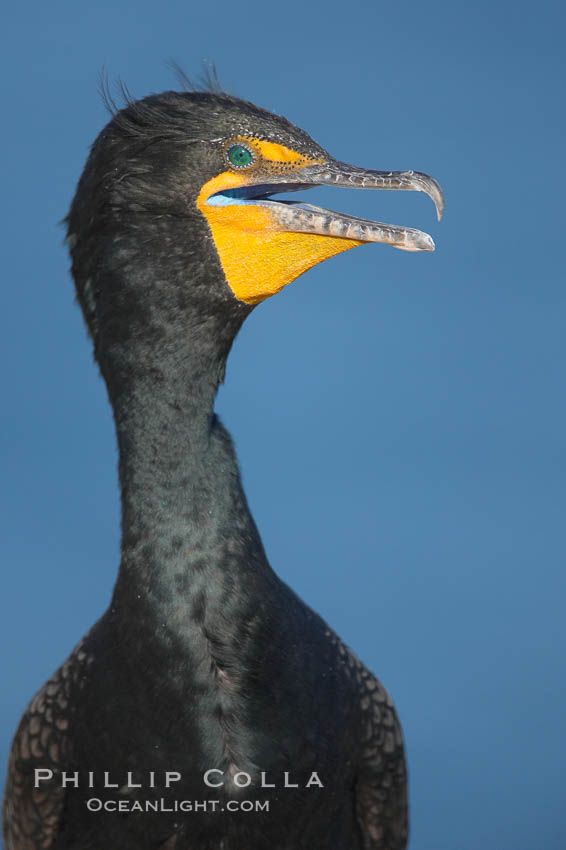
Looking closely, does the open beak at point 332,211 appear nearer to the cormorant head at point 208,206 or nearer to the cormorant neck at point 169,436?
the cormorant head at point 208,206

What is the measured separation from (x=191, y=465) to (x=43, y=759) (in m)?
1.02

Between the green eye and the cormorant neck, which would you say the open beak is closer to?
the green eye

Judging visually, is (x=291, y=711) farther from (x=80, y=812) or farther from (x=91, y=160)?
(x=91, y=160)

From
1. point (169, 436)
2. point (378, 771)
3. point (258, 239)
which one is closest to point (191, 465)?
point (169, 436)

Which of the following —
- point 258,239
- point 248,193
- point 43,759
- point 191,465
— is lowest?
point 43,759

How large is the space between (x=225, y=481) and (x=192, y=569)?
9.4 inches

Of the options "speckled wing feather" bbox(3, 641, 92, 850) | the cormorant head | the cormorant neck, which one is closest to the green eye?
the cormorant head

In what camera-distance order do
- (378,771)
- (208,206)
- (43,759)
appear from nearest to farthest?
(208,206)
(43,759)
(378,771)

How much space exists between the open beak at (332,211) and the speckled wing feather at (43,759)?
130cm

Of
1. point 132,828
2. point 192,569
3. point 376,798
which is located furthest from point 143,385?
point 376,798

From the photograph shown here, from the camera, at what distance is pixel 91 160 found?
2908 mm

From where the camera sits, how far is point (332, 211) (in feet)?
9.27

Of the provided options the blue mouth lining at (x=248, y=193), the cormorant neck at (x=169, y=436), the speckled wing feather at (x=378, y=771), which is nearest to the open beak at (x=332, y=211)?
the blue mouth lining at (x=248, y=193)

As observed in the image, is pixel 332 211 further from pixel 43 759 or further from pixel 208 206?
pixel 43 759
